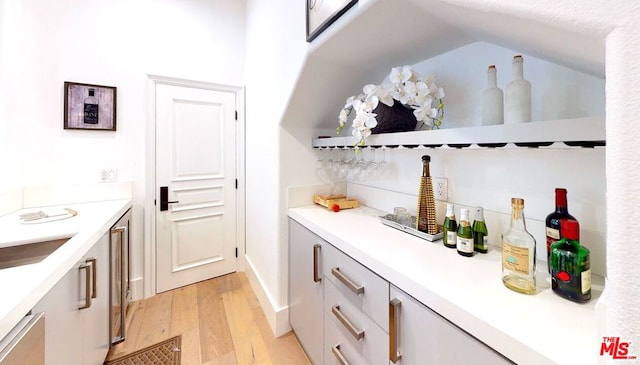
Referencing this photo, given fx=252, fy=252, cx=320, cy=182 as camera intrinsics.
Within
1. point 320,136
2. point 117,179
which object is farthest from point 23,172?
point 320,136

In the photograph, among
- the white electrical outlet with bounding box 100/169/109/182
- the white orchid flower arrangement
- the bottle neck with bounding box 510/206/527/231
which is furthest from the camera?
the white electrical outlet with bounding box 100/169/109/182

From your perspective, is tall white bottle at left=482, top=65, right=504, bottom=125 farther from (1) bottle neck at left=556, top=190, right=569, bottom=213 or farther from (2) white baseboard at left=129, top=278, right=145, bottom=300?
(2) white baseboard at left=129, top=278, right=145, bottom=300

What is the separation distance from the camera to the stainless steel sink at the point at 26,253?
3.79 ft

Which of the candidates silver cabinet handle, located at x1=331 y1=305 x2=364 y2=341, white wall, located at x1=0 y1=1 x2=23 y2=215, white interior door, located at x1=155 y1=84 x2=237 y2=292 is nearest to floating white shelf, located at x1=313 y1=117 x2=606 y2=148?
silver cabinet handle, located at x1=331 y1=305 x2=364 y2=341

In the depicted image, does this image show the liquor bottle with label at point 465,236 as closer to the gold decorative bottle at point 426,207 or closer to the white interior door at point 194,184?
the gold decorative bottle at point 426,207

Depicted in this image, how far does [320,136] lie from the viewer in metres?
1.88

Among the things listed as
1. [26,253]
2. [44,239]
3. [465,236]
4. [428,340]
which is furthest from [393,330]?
[26,253]

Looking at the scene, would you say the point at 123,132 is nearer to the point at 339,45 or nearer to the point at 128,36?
the point at 128,36

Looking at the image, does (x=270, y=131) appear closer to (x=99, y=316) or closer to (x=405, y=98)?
(x=405, y=98)

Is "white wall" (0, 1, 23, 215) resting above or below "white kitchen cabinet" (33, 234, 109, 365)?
above

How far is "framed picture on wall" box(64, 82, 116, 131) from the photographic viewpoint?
1984mm

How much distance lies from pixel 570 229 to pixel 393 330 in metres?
0.60

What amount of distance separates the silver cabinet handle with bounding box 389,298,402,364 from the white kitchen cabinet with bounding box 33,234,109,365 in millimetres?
1094

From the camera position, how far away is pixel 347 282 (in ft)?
3.55
